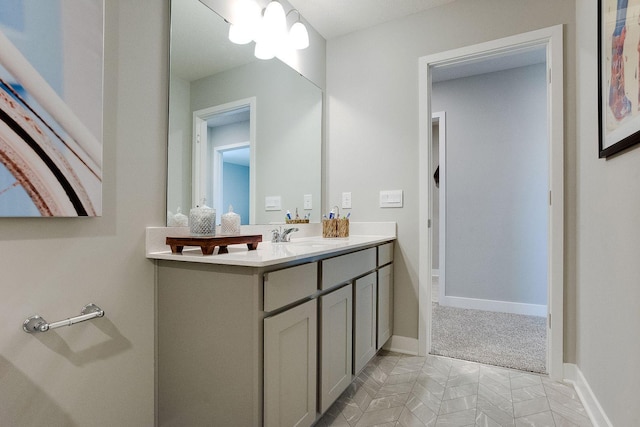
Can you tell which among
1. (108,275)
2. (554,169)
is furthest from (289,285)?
(554,169)

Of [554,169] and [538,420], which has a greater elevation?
[554,169]

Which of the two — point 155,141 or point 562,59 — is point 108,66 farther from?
point 562,59

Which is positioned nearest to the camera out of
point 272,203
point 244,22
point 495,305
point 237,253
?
point 237,253

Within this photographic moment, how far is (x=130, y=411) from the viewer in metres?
1.28

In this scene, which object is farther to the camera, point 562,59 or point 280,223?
point 280,223

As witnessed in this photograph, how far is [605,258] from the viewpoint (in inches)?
55.4

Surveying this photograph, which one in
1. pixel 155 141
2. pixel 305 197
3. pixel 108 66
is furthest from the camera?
pixel 305 197

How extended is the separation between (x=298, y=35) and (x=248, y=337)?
189 cm

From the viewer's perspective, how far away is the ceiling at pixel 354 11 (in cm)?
223

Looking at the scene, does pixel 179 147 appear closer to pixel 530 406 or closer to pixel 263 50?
pixel 263 50

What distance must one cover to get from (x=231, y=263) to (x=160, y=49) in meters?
0.97

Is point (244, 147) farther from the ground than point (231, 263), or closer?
farther from the ground

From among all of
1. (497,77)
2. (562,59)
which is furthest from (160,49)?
(497,77)

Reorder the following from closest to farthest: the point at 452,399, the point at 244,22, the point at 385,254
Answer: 1. the point at 452,399
2. the point at 244,22
3. the point at 385,254
